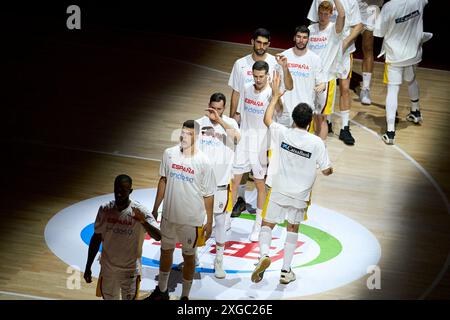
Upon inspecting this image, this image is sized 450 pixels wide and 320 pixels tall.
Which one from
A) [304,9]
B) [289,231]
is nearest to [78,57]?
[304,9]

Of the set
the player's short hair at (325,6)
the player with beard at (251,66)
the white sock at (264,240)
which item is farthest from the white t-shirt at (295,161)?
the player's short hair at (325,6)

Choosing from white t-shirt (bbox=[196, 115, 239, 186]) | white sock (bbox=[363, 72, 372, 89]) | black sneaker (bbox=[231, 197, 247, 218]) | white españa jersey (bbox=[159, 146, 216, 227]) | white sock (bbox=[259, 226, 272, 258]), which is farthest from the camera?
white sock (bbox=[363, 72, 372, 89])

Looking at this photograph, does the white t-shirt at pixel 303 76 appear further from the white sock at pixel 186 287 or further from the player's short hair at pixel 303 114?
the white sock at pixel 186 287

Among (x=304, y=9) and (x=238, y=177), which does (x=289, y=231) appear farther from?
(x=304, y=9)

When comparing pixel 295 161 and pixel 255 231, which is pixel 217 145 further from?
pixel 255 231

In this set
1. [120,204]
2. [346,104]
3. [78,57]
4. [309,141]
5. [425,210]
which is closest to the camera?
[120,204]

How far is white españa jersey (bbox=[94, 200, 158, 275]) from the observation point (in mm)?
9133

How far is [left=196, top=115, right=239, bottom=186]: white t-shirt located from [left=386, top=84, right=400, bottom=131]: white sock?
13.7 feet

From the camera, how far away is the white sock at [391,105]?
14.4 meters

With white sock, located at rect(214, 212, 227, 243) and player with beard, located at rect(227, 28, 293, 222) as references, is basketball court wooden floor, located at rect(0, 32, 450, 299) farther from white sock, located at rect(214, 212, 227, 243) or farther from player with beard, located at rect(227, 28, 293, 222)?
player with beard, located at rect(227, 28, 293, 222)

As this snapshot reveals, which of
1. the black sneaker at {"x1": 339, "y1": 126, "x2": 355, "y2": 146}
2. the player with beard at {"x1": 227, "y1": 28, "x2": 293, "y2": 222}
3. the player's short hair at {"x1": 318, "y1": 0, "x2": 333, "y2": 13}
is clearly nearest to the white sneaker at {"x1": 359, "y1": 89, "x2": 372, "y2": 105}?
the black sneaker at {"x1": 339, "y1": 126, "x2": 355, "y2": 146}

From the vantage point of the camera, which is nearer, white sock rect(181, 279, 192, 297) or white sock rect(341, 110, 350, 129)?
white sock rect(181, 279, 192, 297)

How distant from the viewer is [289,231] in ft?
35.0

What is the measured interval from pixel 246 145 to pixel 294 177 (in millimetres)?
1398
